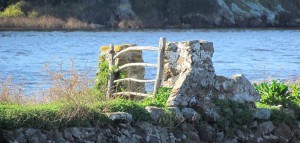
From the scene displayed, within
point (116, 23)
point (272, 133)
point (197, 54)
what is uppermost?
point (197, 54)

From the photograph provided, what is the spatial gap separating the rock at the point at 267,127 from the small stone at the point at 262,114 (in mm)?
103

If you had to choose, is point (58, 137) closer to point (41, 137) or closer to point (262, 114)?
point (41, 137)

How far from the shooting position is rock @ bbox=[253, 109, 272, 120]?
16.7m

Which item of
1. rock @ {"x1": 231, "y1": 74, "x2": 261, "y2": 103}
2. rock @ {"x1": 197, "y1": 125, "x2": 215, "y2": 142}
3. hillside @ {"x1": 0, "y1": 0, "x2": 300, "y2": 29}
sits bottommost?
hillside @ {"x1": 0, "y1": 0, "x2": 300, "y2": 29}

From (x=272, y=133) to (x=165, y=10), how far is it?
106290 millimetres

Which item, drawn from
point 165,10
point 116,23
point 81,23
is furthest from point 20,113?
point 165,10

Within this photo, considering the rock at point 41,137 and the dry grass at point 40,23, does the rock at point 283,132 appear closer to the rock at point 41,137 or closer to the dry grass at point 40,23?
the rock at point 41,137

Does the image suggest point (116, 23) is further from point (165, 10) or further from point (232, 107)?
point (232, 107)

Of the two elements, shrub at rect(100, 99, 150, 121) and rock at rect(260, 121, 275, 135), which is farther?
rock at rect(260, 121, 275, 135)

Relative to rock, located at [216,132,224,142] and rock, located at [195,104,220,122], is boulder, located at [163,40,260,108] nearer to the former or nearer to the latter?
rock, located at [195,104,220,122]

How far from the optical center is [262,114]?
16750 mm

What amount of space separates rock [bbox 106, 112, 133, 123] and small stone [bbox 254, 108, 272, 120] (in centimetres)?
297

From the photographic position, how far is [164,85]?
16.8m

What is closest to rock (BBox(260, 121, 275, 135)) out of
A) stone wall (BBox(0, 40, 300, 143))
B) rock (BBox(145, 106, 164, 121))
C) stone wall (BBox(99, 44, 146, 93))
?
stone wall (BBox(0, 40, 300, 143))
